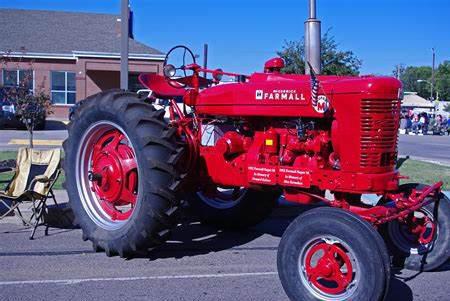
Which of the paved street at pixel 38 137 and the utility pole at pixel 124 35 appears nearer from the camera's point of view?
the utility pole at pixel 124 35

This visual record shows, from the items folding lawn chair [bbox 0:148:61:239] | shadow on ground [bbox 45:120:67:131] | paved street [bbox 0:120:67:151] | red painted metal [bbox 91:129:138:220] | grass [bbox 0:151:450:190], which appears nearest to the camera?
red painted metal [bbox 91:129:138:220]

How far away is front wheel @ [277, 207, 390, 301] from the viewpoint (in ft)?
13.8

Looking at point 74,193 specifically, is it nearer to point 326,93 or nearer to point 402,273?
point 326,93

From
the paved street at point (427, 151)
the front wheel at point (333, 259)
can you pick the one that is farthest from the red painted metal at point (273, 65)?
the paved street at point (427, 151)

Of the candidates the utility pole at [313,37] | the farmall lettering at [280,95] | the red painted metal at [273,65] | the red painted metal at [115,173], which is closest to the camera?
the farmall lettering at [280,95]

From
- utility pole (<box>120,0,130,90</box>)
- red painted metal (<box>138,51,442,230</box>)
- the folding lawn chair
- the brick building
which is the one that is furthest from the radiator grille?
the brick building

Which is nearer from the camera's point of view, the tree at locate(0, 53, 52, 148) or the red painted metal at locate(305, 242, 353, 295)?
the red painted metal at locate(305, 242, 353, 295)

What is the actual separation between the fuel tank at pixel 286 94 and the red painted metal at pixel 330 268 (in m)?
1.21

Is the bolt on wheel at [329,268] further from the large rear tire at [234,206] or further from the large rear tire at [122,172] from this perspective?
the large rear tire at [234,206]

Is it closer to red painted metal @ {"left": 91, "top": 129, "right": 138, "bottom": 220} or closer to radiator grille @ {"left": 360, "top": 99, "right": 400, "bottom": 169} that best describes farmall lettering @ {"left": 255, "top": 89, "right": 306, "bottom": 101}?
radiator grille @ {"left": 360, "top": 99, "right": 400, "bottom": 169}

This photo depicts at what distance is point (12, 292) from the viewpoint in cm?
491

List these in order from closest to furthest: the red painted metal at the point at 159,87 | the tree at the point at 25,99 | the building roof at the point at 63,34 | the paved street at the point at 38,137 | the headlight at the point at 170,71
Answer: the headlight at the point at 170,71
the red painted metal at the point at 159,87
the tree at the point at 25,99
the paved street at the point at 38,137
the building roof at the point at 63,34

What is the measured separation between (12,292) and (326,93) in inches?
123

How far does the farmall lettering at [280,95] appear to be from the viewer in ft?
17.3
